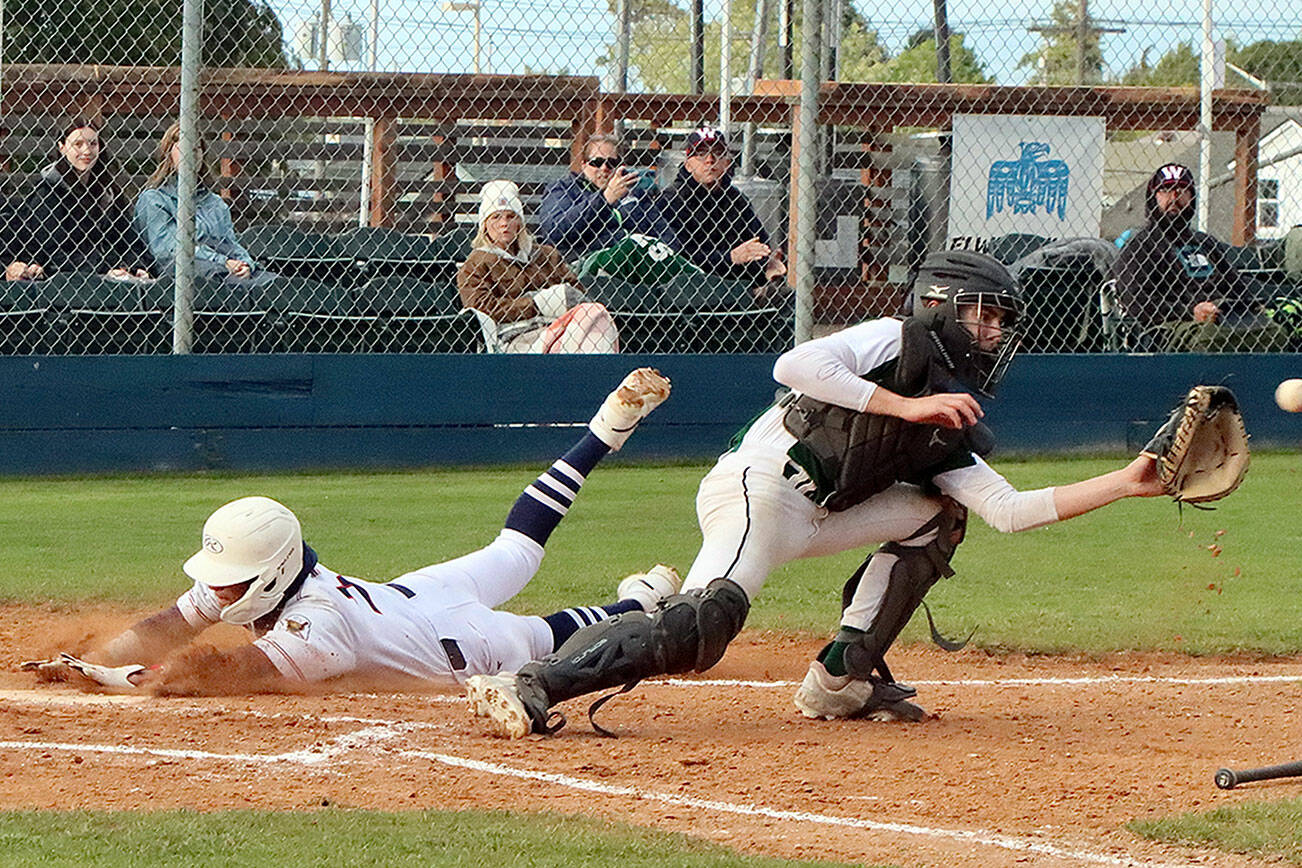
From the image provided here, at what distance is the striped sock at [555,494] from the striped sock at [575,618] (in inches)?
10.9

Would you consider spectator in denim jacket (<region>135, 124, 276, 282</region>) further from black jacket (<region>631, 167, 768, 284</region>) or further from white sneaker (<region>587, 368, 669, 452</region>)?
white sneaker (<region>587, 368, 669, 452</region>)

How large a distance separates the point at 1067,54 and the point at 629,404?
8.78 meters

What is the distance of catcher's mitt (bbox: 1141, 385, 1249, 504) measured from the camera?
4.18m

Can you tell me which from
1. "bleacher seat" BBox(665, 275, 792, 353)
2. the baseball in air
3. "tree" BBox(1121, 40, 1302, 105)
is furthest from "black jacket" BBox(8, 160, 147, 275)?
the baseball in air

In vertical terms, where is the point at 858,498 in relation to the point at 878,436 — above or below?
below

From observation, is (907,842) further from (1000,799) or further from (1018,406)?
(1018,406)

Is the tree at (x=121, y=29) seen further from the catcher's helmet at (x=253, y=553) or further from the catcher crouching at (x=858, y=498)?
the catcher crouching at (x=858, y=498)

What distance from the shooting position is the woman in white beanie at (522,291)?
31.7 feet

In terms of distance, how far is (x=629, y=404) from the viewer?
17.9 ft

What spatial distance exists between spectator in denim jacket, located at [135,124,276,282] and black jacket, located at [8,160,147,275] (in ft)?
0.40

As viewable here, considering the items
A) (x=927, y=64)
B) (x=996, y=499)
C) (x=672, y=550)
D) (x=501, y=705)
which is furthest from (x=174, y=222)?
(x=927, y=64)

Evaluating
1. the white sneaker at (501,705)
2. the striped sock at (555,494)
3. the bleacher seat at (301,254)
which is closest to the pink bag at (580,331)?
the bleacher seat at (301,254)

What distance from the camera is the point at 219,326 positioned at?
941 cm

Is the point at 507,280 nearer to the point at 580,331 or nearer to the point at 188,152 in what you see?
the point at 580,331
